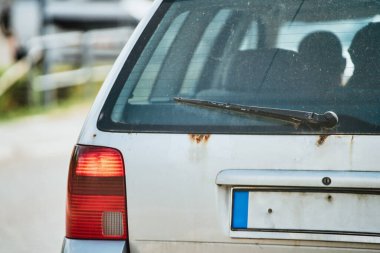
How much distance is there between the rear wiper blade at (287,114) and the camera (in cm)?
279

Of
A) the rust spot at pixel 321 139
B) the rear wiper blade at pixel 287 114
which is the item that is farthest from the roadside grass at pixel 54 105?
the rust spot at pixel 321 139

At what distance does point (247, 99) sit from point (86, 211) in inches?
28.8

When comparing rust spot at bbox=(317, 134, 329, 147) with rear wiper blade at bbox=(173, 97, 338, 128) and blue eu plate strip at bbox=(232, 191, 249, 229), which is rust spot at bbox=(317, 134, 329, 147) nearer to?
rear wiper blade at bbox=(173, 97, 338, 128)

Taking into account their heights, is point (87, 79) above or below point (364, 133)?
above

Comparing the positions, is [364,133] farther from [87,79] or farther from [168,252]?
[87,79]

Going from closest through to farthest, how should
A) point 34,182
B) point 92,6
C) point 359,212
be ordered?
point 359,212, point 34,182, point 92,6

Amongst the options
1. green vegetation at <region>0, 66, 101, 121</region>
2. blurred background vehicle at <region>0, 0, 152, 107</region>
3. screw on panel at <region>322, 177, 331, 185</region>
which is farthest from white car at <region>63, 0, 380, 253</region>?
blurred background vehicle at <region>0, 0, 152, 107</region>

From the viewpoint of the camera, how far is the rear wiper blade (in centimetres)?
279

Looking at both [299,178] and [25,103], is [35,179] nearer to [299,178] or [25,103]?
[25,103]

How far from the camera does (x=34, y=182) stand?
8.49m

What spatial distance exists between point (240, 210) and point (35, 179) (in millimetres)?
6111

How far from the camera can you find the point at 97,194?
3.00 m

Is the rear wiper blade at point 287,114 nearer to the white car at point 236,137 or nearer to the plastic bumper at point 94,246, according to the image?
the white car at point 236,137

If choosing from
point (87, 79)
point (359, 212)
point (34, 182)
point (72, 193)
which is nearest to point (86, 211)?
point (72, 193)
